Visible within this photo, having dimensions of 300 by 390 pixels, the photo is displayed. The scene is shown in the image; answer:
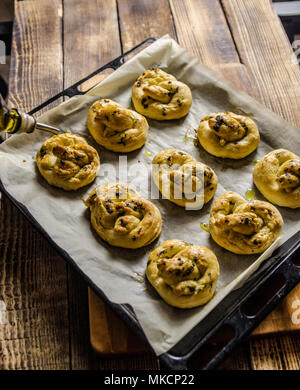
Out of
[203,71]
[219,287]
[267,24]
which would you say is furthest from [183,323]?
[267,24]

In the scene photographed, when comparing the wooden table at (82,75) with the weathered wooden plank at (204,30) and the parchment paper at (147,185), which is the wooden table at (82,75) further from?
the parchment paper at (147,185)

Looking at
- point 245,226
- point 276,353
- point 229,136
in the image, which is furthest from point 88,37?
point 276,353

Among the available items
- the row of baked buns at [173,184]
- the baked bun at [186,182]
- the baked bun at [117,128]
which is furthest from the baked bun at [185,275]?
the baked bun at [117,128]

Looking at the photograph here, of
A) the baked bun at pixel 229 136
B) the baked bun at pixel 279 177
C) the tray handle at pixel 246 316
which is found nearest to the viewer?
the tray handle at pixel 246 316

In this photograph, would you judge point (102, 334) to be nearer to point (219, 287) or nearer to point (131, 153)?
point (219, 287)

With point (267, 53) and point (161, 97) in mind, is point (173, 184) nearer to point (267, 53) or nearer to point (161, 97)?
point (161, 97)

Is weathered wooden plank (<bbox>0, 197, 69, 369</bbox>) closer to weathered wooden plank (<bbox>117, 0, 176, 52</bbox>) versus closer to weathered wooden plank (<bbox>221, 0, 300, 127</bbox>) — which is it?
weathered wooden plank (<bbox>117, 0, 176, 52</bbox>)
